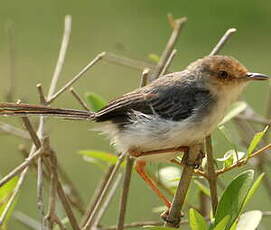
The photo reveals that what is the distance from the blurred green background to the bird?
16.8 ft

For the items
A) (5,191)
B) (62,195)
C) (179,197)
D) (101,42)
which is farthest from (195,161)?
(101,42)

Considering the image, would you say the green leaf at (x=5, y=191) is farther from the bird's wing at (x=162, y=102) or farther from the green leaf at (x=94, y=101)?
the green leaf at (x=94, y=101)

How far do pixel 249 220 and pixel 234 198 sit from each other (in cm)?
13

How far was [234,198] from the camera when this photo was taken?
2984mm

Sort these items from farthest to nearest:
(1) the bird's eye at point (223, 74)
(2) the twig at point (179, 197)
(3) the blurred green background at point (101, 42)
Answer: (3) the blurred green background at point (101, 42) < (1) the bird's eye at point (223, 74) < (2) the twig at point (179, 197)

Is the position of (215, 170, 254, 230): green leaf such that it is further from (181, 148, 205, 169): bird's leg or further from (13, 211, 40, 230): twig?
(13, 211, 40, 230): twig

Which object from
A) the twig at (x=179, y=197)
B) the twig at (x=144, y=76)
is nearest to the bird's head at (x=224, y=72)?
the twig at (x=144, y=76)

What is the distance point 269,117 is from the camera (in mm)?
5305

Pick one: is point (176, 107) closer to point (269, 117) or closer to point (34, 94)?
point (269, 117)

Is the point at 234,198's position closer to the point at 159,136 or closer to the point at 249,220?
the point at 249,220

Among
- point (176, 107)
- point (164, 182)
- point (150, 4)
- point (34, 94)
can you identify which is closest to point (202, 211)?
point (164, 182)

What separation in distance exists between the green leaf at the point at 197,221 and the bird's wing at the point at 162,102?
0.97 meters

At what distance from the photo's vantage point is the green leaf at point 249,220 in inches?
118

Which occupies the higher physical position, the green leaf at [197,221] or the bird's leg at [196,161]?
the bird's leg at [196,161]
